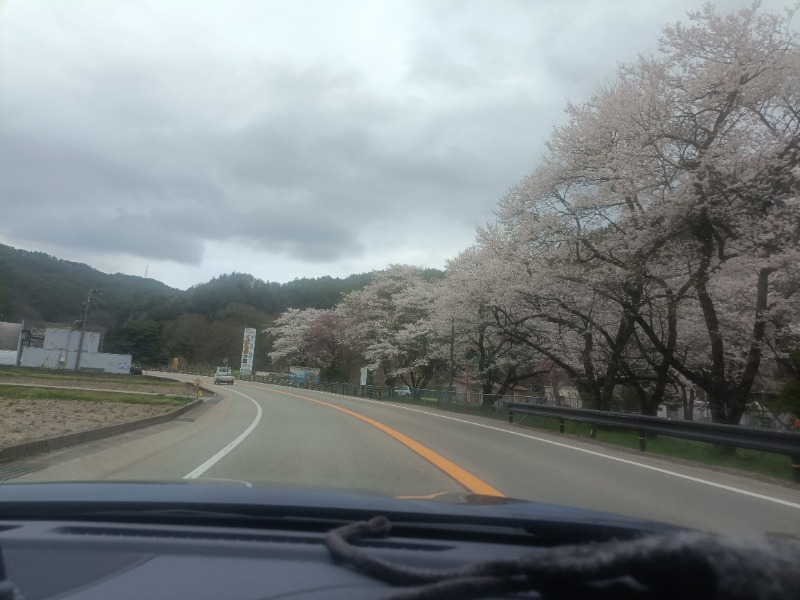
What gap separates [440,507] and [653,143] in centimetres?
1776

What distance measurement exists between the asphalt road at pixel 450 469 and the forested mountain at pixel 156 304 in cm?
5171

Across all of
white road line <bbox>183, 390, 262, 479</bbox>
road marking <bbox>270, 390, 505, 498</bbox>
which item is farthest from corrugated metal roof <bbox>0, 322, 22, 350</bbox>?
road marking <bbox>270, 390, 505, 498</bbox>

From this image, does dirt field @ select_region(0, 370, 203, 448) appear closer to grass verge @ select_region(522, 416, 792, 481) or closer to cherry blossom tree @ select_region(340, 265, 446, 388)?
grass verge @ select_region(522, 416, 792, 481)

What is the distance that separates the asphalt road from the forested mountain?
51.7m

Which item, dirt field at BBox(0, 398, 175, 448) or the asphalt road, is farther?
dirt field at BBox(0, 398, 175, 448)

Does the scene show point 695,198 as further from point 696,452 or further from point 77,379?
point 77,379

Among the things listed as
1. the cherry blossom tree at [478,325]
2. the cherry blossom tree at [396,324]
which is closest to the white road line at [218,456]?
the cherry blossom tree at [478,325]

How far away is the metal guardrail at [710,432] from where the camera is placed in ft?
36.1

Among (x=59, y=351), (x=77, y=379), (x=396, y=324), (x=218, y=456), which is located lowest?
(x=218, y=456)

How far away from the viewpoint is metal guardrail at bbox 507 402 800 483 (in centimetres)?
1100

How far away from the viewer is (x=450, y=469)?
32.4 ft

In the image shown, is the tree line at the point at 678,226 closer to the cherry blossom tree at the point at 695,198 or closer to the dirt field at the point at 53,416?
the cherry blossom tree at the point at 695,198

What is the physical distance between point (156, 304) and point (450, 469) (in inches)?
3759

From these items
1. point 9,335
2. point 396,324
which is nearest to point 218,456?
point 396,324
